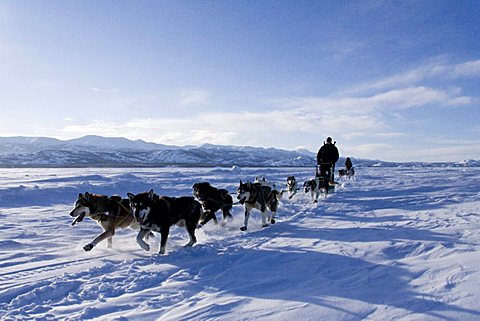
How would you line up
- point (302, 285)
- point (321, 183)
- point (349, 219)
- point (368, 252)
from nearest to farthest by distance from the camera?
point (302, 285) < point (368, 252) < point (349, 219) < point (321, 183)

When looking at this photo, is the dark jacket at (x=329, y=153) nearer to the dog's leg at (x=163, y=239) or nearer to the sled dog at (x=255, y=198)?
the sled dog at (x=255, y=198)

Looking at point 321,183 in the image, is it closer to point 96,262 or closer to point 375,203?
point 375,203

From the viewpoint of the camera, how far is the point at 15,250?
6023 mm

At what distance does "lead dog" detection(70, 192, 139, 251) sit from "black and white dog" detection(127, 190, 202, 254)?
2.44ft

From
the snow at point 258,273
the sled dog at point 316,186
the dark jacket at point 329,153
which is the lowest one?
the snow at point 258,273

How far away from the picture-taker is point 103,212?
242 inches

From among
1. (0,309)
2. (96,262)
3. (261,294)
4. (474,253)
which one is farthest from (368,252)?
(0,309)

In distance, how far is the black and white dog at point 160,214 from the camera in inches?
220

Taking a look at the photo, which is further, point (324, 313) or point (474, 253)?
point (474, 253)

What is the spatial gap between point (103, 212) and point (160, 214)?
111 cm

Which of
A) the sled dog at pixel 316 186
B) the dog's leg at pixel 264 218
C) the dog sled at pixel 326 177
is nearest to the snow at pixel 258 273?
the dog's leg at pixel 264 218

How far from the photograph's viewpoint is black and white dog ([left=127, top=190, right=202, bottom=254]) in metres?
5.59

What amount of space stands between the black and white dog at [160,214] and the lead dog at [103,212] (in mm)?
742

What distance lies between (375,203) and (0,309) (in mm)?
10638
